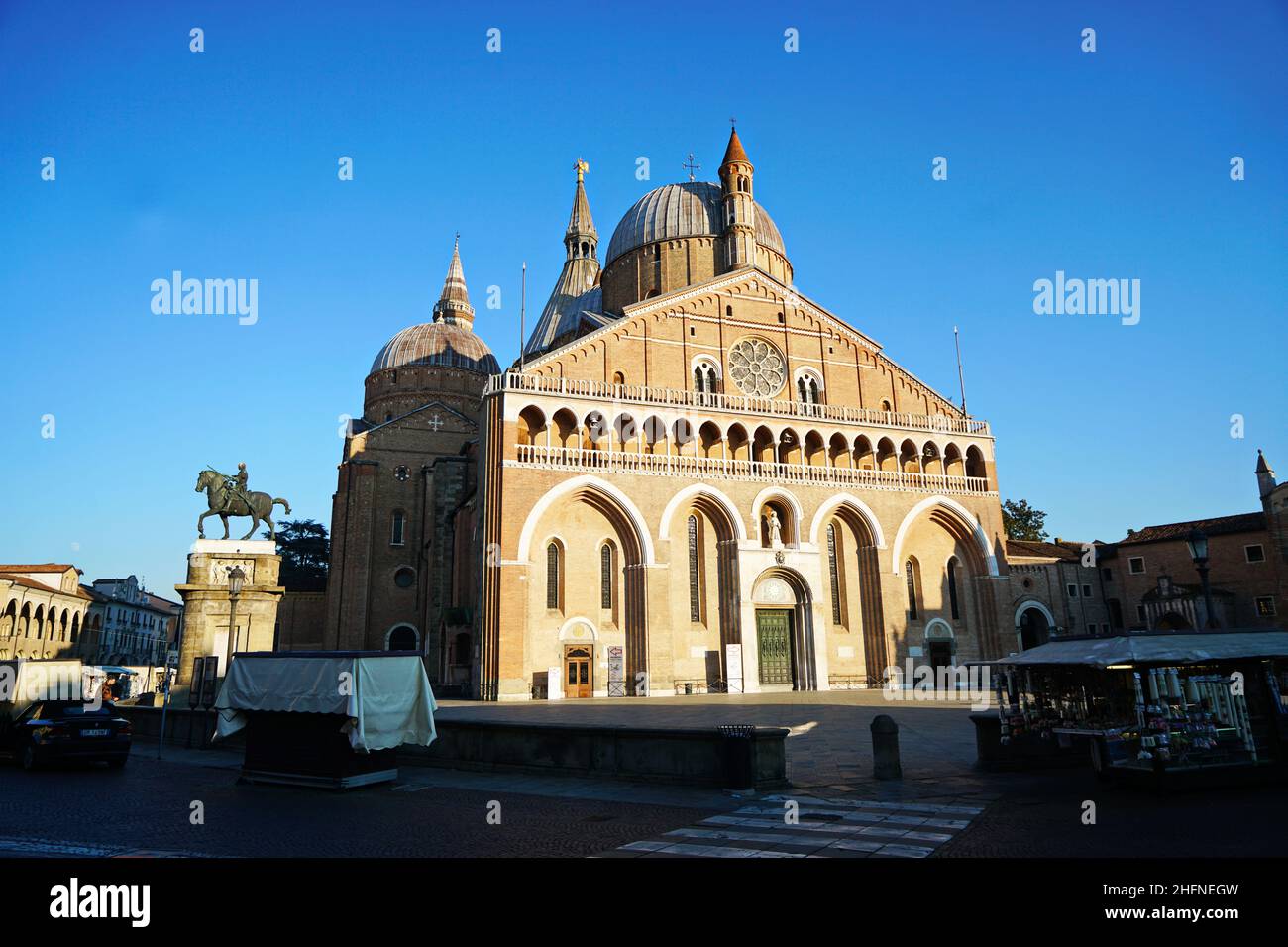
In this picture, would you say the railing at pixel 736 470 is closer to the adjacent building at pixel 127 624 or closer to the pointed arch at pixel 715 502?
the pointed arch at pixel 715 502

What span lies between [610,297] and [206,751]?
3267 centimetres

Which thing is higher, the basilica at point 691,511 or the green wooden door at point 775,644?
the basilica at point 691,511

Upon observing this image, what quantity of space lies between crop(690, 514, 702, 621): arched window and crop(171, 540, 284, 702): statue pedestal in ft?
50.8

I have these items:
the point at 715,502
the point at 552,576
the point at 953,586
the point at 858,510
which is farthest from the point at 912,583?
the point at 552,576

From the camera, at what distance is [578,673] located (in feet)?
96.1

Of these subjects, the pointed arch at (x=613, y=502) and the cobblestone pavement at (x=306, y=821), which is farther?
the pointed arch at (x=613, y=502)

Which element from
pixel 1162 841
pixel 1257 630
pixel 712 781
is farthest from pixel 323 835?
pixel 1257 630

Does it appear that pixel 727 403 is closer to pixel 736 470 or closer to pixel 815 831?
pixel 736 470

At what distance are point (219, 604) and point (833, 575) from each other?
24.6 metres

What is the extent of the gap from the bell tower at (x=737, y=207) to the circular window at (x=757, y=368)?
5.67m

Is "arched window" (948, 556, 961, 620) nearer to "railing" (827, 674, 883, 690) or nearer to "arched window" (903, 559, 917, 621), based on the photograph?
"arched window" (903, 559, 917, 621)

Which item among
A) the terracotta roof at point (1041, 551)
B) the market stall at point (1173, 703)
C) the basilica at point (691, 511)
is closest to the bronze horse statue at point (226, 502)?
the basilica at point (691, 511)

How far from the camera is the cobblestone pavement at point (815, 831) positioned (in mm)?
7098

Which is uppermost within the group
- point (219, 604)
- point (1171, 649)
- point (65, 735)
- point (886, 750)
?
point (219, 604)
